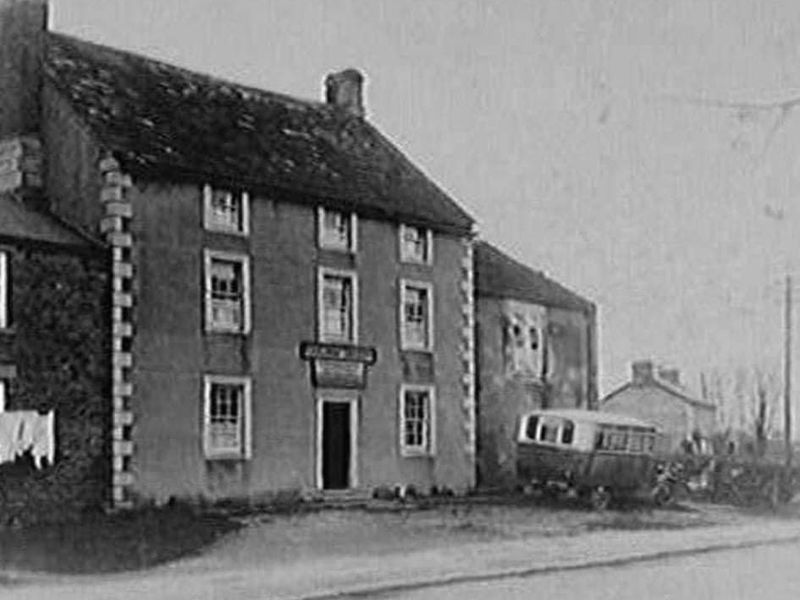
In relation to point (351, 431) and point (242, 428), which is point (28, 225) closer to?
point (242, 428)

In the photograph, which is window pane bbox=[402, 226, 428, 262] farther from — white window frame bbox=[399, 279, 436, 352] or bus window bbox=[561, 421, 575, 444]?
bus window bbox=[561, 421, 575, 444]

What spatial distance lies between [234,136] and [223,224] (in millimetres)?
100

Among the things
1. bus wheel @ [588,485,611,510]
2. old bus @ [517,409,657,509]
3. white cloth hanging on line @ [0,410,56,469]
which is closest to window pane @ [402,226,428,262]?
old bus @ [517,409,657,509]

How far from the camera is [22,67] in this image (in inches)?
51.1

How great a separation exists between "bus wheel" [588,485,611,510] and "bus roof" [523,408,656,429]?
3.8 inches

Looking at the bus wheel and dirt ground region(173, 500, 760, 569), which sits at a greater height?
the bus wheel

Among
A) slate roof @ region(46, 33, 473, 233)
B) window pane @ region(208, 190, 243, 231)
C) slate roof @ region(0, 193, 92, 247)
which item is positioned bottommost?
slate roof @ region(0, 193, 92, 247)

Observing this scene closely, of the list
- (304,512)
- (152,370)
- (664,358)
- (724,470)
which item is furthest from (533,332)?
(152,370)

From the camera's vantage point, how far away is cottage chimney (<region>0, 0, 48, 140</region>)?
1.23m

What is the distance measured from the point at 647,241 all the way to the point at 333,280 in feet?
1.46

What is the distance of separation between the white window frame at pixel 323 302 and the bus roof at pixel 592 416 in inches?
9.1

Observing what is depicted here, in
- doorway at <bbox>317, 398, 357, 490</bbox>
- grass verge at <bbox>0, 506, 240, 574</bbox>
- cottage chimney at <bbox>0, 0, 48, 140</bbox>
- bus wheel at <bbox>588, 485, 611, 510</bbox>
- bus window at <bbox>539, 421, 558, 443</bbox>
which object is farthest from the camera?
bus wheel at <bbox>588, 485, 611, 510</bbox>

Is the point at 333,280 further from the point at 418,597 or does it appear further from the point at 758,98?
the point at 758,98

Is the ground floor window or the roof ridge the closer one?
the roof ridge
